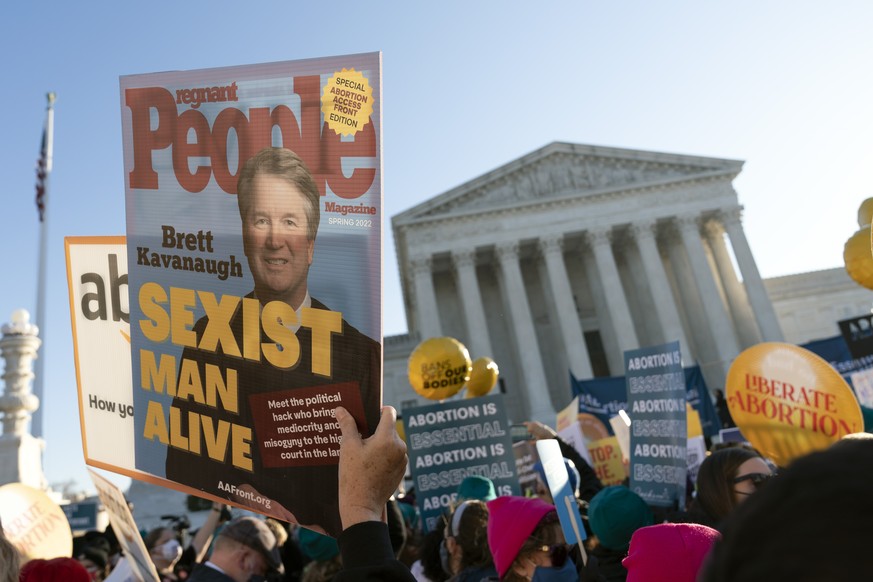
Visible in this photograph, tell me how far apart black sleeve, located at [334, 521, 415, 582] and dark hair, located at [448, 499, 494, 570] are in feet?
7.77

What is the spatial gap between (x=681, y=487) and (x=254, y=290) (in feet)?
15.8

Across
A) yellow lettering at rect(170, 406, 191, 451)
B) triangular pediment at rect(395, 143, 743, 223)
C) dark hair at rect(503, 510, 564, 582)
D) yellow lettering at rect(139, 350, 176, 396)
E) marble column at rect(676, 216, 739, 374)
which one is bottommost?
dark hair at rect(503, 510, 564, 582)

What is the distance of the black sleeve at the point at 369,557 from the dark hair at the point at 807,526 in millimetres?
1009

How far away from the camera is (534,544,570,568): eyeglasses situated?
3404 mm

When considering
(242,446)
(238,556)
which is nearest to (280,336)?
(242,446)

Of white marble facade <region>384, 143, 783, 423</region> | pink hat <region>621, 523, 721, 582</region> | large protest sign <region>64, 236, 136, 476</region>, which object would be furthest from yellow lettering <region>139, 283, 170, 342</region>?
white marble facade <region>384, 143, 783, 423</region>

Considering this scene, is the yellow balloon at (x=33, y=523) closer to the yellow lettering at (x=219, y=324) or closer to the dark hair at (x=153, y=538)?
the dark hair at (x=153, y=538)

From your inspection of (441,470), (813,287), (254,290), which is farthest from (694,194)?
(254,290)

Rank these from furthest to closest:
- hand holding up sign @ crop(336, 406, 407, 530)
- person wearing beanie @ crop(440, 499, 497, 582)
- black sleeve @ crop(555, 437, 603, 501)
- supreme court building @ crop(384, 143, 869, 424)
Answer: supreme court building @ crop(384, 143, 869, 424) < black sleeve @ crop(555, 437, 603, 501) < person wearing beanie @ crop(440, 499, 497, 582) < hand holding up sign @ crop(336, 406, 407, 530)

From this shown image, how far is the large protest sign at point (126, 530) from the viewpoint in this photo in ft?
11.6

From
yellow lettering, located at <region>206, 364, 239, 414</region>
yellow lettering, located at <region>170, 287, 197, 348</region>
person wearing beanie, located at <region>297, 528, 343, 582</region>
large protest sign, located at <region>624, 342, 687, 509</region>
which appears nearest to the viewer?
yellow lettering, located at <region>206, 364, 239, 414</region>

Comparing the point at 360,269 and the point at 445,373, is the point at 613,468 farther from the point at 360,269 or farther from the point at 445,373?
the point at 360,269

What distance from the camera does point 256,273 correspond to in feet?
7.58

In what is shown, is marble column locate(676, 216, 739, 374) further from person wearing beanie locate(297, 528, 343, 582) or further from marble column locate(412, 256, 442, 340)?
person wearing beanie locate(297, 528, 343, 582)
